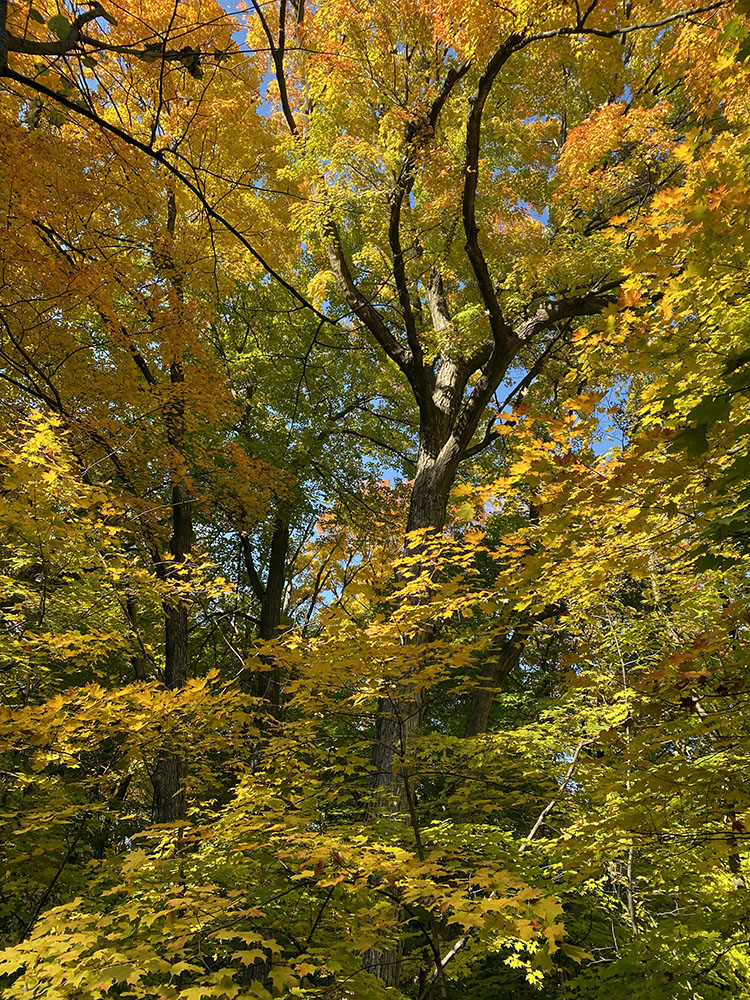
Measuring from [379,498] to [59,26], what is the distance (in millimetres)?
9174

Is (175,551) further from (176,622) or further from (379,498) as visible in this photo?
(379,498)

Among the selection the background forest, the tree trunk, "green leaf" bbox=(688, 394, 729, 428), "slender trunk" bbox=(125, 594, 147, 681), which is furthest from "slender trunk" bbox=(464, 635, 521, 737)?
"green leaf" bbox=(688, 394, 729, 428)

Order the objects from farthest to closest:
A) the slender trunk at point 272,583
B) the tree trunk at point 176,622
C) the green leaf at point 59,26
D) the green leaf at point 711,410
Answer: the slender trunk at point 272,583, the tree trunk at point 176,622, the green leaf at point 59,26, the green leaf at point 711,410

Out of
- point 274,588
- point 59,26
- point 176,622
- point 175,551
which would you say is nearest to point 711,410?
point 59,26

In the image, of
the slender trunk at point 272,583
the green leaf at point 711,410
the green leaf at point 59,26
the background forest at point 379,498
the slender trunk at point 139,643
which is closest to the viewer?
the green leaf at point 711,410

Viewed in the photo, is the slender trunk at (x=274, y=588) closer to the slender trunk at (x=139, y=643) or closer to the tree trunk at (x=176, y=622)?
the tree trunk at (x=176, y=622)

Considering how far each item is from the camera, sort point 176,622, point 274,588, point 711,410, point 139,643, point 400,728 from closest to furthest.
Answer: point 711,410 < point 400,728 < point 139,643 < point 176,622 < point 274,588

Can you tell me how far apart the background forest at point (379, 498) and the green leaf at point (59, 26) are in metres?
0.01

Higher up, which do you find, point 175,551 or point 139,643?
point 175,551

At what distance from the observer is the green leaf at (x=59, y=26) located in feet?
6.03

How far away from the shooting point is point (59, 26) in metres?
1.88

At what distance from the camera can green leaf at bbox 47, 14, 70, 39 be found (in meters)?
1.84

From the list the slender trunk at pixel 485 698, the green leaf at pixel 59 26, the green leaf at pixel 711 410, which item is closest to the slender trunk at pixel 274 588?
the slender trunk at pixel 485 698

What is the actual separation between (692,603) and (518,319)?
3.24m
